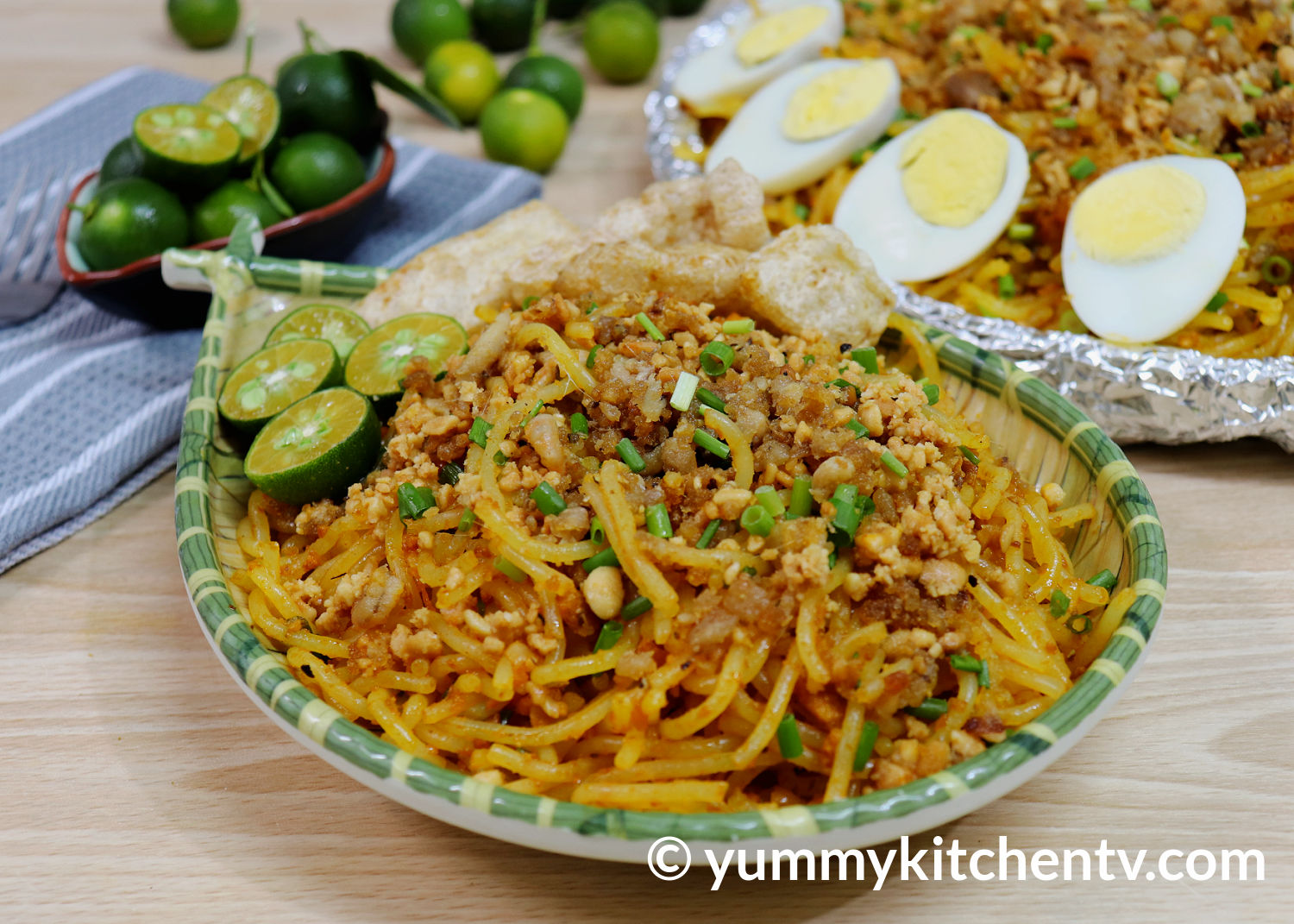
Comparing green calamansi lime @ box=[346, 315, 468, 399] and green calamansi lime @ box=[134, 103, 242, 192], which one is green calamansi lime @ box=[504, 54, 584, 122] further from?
green calamansi lime @ box=[346, 315, 468, 399]

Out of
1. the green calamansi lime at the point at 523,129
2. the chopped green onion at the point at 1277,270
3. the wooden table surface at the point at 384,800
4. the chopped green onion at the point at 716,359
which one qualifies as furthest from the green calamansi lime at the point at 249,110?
the chopped green onion at the point at 1277,270

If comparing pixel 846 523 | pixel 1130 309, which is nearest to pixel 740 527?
pixel 846 523

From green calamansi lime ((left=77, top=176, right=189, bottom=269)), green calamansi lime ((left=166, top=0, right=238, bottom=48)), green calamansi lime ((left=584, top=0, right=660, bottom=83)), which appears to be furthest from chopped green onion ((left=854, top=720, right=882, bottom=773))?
green calamansi lime ((left=166, top=0, right=238, bottom=48))

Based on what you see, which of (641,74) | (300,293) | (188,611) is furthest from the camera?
(641,74)

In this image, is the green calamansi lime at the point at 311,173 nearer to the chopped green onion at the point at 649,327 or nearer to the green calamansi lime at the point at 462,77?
the green calamansi lime at the point at 462,77

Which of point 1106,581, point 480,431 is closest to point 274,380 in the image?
point 480,431

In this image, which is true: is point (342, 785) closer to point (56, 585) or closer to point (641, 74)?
point (56, 585)

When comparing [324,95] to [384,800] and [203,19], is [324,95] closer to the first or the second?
[203,19]
